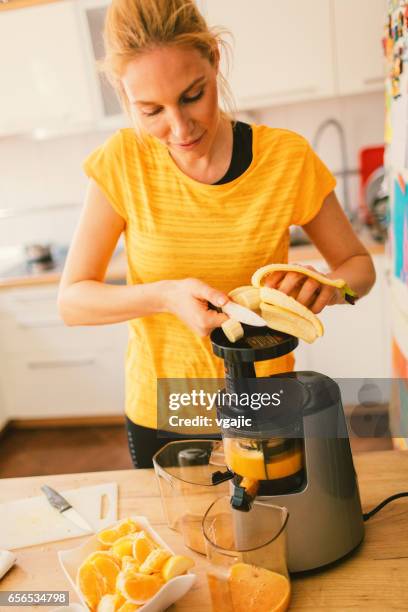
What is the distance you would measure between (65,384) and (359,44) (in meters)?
1.97

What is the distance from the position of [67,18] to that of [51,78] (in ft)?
0.83

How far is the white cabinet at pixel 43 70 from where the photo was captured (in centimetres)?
259

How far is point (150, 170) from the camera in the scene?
45.9 inches

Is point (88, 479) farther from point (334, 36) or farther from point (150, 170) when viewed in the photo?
point (334, 36)

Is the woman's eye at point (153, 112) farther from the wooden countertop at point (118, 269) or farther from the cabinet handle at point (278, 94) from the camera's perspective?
the cabinet handle at point (278, 94)

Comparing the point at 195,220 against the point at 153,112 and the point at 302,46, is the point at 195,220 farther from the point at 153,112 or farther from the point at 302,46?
the point at 302,46

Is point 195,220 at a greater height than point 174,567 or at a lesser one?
greater

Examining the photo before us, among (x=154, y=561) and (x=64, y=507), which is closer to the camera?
(x=154, y=561)

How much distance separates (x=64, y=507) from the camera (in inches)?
41.1

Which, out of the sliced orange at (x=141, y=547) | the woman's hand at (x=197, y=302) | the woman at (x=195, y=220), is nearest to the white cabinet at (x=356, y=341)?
the woman at (x=195, y=220)

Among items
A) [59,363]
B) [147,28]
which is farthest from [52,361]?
[147,28]

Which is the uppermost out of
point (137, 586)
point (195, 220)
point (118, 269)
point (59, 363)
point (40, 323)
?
point (195, 220)

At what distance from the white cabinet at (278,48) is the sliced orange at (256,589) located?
2.16 metres

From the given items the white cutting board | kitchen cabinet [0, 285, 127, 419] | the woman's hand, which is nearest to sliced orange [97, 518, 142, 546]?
the white cutting board
